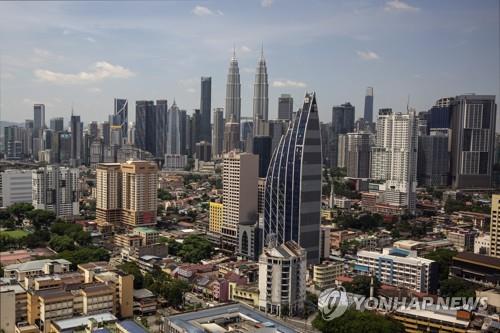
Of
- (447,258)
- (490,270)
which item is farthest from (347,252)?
(490,270)

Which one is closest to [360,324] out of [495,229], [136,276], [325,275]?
[325,275]

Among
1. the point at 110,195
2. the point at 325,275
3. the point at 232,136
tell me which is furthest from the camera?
the point at 232,136

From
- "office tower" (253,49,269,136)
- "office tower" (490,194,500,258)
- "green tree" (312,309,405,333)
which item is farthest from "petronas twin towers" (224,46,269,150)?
"green tree" (312,309,405,333)

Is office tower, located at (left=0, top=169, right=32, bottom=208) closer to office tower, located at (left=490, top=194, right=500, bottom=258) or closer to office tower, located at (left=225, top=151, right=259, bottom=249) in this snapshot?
office tower, located at (left=225, top=151, right=259, bottom=249)

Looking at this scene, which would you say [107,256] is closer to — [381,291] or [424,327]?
[381,291]

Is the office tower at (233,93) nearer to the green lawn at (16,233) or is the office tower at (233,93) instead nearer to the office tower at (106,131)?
the office tower at (106,131)

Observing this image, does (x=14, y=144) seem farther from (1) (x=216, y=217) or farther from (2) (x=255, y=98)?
(1) (x=216, y=217)
